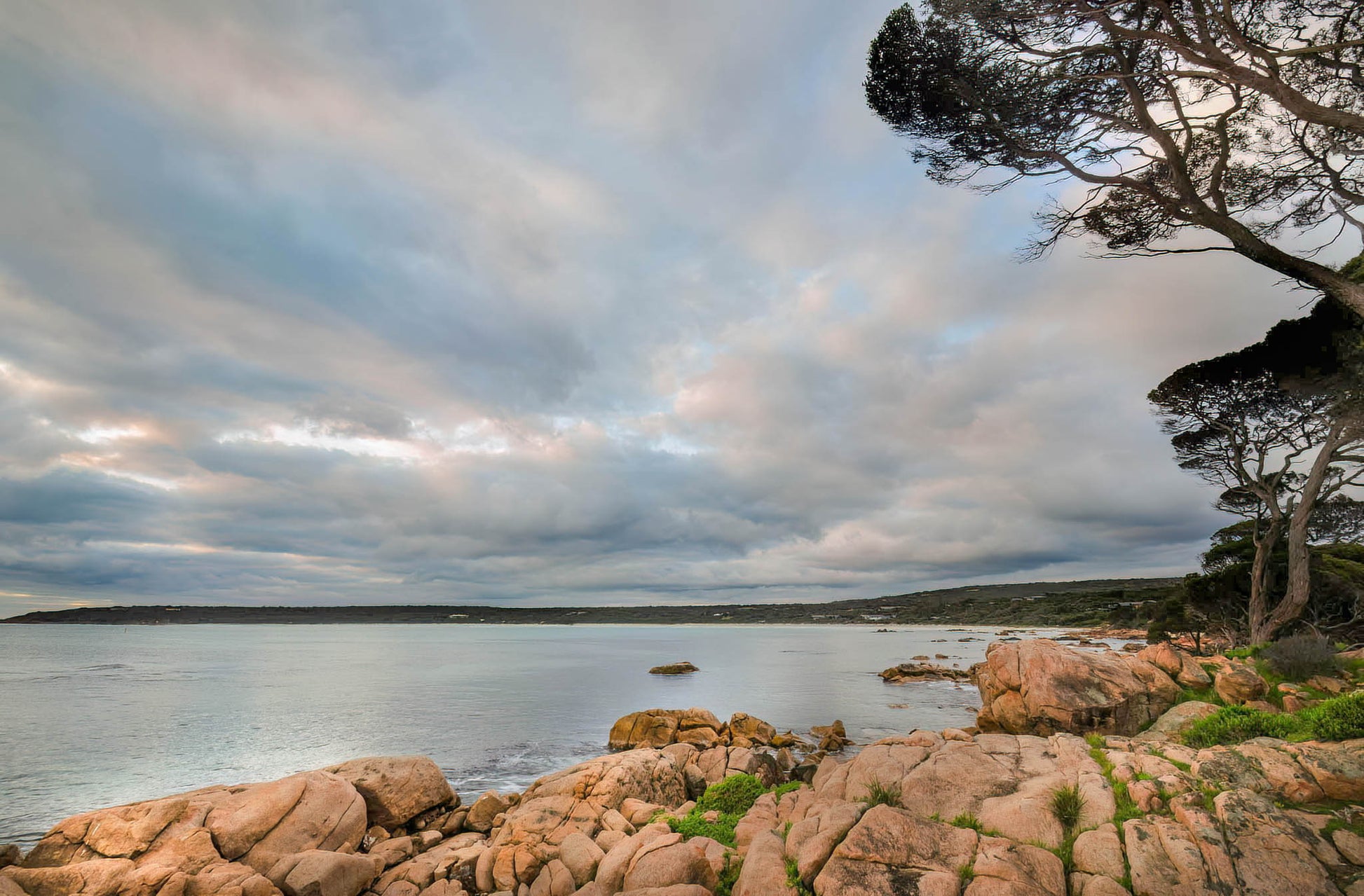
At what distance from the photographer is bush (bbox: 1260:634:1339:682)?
15266mm

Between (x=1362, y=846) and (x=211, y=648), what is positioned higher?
(x=1362, y=846)

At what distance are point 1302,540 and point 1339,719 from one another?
54.4 feet

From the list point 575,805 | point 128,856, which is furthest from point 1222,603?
point 128,856

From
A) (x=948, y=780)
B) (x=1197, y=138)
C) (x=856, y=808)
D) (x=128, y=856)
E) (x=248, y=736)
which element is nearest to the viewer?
(x=856, y=808)

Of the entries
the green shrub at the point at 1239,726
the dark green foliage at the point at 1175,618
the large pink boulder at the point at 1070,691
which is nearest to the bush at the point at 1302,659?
the large pink boulder at the point at 1070,691

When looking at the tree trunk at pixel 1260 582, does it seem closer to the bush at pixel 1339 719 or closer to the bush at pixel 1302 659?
the bush at pixel 1302 659

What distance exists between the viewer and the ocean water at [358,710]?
23.3 meters

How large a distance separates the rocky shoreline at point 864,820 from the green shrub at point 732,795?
2.2 inches

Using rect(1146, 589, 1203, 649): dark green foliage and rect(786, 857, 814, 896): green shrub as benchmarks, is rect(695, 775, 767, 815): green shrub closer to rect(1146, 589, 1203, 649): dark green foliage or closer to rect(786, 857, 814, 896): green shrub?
rect(786, 857, 814, 896): green shrub

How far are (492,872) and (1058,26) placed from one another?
68.1 feet

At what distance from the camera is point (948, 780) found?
11195mm

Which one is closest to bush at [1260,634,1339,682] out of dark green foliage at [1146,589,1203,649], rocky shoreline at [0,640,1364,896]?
rocky shoreline at [0,640,1364,896]

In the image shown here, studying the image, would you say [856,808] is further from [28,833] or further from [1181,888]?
[28,833]

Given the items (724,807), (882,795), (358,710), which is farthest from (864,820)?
(358,710)
